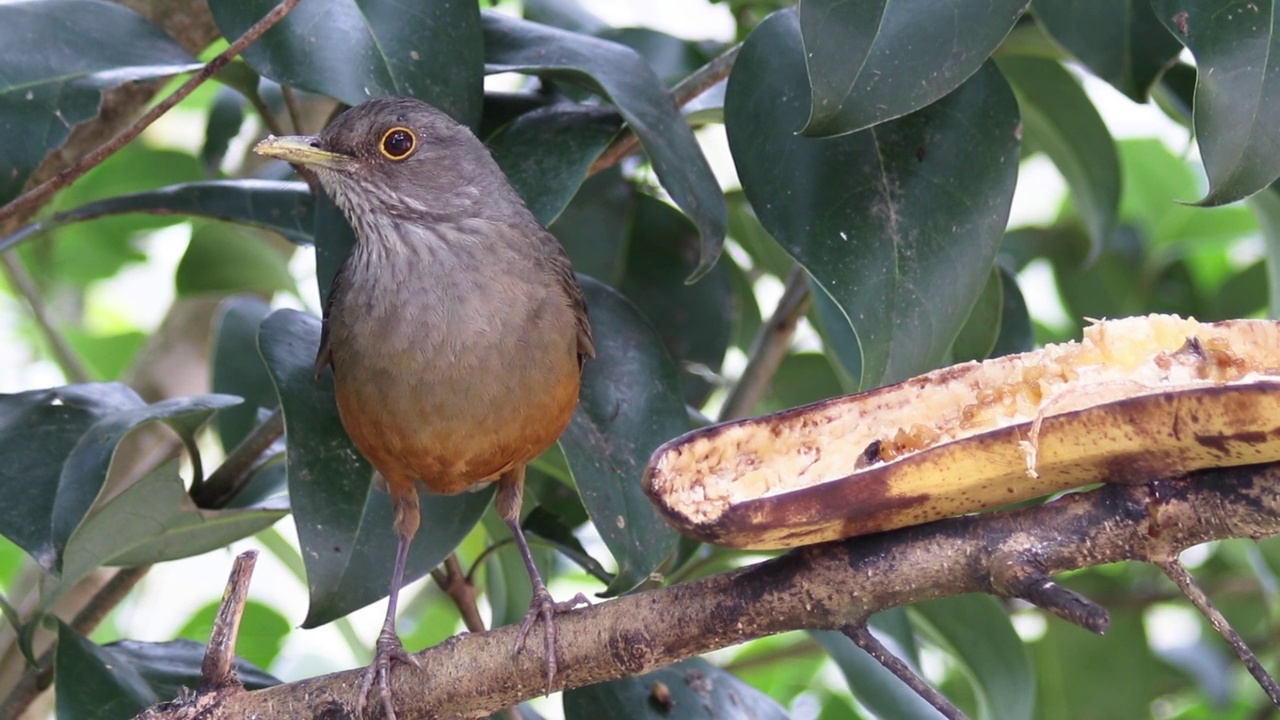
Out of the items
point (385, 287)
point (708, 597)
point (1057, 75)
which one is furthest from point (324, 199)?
point (1057, 75)

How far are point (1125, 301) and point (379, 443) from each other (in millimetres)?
3453

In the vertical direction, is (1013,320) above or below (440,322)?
above

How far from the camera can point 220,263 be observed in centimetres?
427

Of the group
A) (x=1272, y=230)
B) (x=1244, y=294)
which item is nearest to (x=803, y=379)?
(x=1272, y=230)

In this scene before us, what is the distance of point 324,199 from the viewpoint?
3539mm

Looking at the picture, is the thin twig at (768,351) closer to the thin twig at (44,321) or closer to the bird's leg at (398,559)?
the bird's leg at (398,559)

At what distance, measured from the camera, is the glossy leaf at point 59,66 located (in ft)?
9.96

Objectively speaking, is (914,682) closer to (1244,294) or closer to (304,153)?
(304,153)

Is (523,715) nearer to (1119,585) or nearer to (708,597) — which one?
(708,597)

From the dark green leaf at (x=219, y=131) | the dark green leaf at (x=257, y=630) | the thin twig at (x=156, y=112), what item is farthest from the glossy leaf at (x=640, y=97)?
the dark green leaf at (x=257, y=630)

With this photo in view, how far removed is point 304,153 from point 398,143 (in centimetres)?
27

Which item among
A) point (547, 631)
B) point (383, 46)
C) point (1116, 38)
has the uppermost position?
point (1116, 38)

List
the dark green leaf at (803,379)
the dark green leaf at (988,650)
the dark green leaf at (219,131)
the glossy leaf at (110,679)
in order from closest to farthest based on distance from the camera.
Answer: the glossy leaf at (110,679) < the dark green leaf at (988,650) < the dark green leaf at (219,131) < the dark green leaf at (803,379)

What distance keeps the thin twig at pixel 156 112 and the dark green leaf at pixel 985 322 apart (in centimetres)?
186
